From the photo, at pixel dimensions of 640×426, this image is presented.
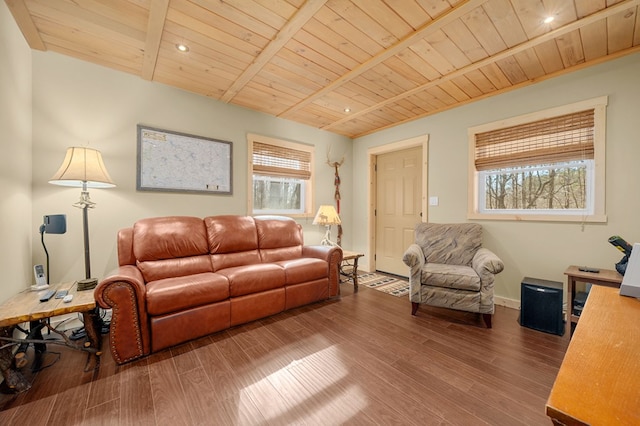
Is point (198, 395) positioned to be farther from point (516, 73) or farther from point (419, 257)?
point (516, 73)

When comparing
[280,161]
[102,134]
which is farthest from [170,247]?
[280,161]

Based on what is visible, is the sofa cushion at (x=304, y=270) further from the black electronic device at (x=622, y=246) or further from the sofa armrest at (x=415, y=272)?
the black electronic device at (x=622, y=246)

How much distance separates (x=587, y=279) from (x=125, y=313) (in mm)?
3558

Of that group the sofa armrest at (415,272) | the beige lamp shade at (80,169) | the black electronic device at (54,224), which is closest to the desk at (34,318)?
the black electronic device at (54,224)

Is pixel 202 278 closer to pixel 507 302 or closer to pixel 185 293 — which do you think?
pixel 185 293

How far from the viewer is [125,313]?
173 cm

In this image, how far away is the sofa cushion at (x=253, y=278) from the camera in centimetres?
224

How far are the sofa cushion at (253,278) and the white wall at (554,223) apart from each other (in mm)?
2312

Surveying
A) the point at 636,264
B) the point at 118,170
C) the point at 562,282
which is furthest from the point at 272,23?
the point at 562,282

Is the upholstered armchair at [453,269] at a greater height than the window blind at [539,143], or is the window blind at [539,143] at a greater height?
the window blind at [539,143]

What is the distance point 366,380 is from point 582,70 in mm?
3375

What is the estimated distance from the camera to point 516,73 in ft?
8.11

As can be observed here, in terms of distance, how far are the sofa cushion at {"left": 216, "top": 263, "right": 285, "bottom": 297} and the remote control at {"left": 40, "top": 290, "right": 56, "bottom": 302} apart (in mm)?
1111

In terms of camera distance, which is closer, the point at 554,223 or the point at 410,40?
the point at 410,40
